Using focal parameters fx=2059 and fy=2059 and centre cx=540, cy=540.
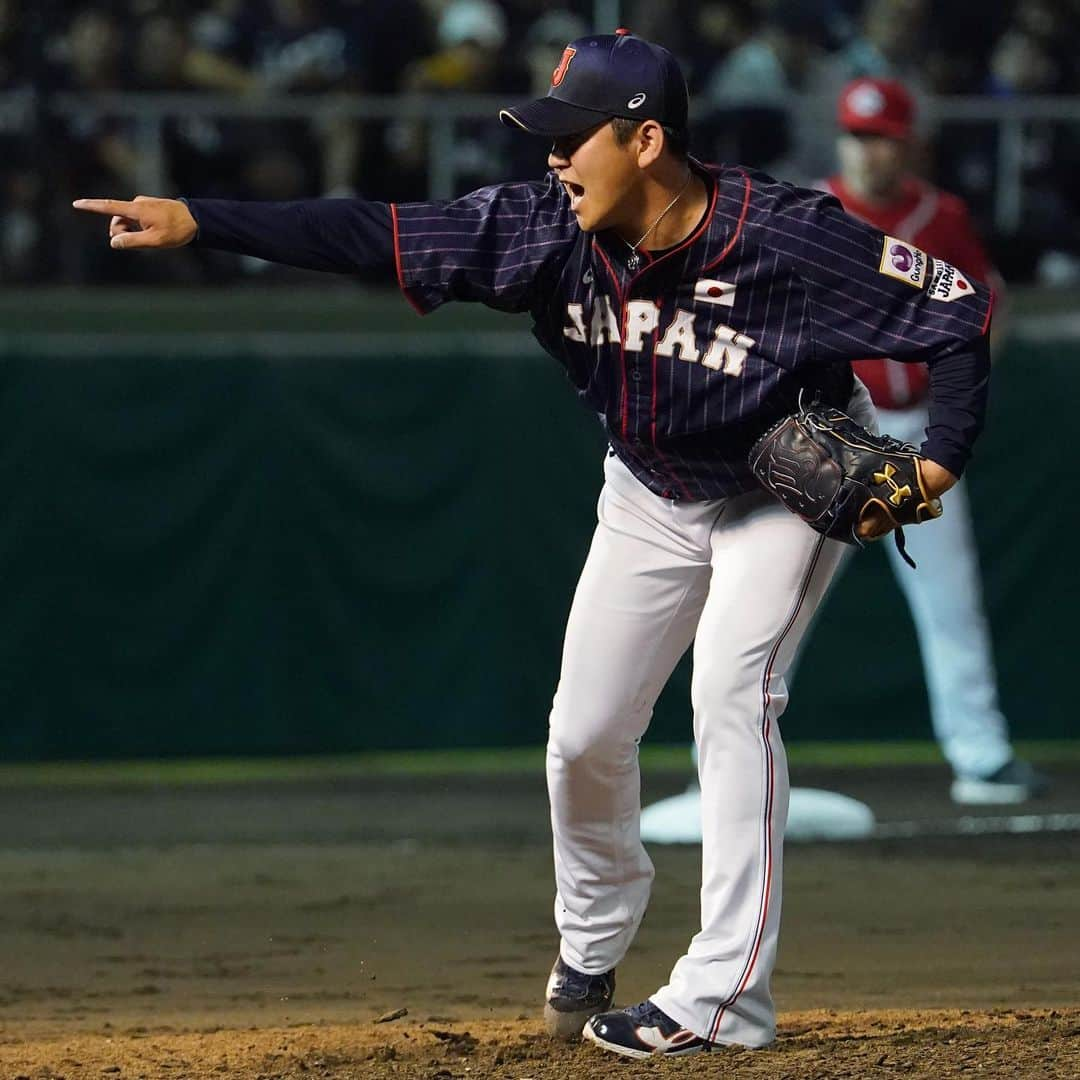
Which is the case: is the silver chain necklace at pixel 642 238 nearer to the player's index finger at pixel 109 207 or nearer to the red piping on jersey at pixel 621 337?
the red piping on jersey at pixel 621 337

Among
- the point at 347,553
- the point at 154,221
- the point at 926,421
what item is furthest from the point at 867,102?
the point at 154,221

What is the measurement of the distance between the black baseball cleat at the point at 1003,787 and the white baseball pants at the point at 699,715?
3.56 m

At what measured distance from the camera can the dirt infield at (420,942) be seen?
4.12 meters

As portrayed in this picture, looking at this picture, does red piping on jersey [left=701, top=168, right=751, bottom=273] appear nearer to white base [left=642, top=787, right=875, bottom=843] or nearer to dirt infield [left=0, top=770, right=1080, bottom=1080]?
dirt infield [left=0, top=770, right=1080, bottom=1080]

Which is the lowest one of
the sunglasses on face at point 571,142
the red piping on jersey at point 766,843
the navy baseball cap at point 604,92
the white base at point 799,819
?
the white base at point 799,819

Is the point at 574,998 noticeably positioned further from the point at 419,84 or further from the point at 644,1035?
the point at 419,84

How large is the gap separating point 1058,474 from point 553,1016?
5102 millimetres

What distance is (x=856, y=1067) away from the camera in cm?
385

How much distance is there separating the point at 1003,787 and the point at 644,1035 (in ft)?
12.7

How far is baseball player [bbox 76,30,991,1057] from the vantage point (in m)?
3.84

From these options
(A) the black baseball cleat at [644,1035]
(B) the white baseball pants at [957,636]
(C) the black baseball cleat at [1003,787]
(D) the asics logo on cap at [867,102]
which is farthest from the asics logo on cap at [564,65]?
(C) the black baseball cleat at [1003,787]

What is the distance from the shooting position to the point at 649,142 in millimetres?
3818

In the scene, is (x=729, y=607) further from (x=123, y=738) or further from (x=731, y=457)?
(x=123, y=738)

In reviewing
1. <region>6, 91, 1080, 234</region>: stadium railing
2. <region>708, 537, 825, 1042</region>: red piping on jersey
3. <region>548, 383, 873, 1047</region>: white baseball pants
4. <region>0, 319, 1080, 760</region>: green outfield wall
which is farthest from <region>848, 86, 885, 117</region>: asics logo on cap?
<region>708, 537, 825, 1042</region>: red piping on jersey
